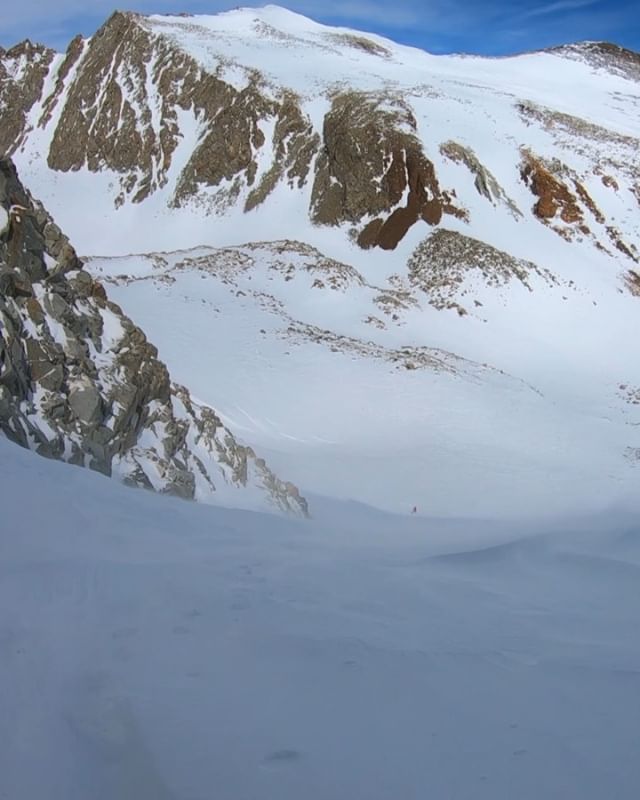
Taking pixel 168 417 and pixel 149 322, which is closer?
pixel 168 417

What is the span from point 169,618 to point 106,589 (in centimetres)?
49

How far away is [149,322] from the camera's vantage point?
17.7 m

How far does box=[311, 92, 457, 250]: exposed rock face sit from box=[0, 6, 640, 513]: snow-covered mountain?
0.30 ft

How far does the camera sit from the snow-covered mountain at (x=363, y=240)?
572 inches

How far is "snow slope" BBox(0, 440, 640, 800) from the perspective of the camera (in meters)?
2.58

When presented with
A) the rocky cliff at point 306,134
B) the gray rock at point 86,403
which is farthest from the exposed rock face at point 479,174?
the gray rock at point 86,403

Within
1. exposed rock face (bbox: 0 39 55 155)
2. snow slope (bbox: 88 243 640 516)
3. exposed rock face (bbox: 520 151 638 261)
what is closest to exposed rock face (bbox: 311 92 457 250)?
snow slope (bbox: 88 243 640 516)

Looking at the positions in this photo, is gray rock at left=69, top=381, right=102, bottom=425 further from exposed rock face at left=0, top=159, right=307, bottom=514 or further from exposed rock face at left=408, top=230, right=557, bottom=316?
exposed rock face at left=408, top=230, right=557, bottom=316

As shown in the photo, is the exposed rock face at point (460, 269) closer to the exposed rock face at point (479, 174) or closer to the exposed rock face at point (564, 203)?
the exposed rock face at point (479, 174)

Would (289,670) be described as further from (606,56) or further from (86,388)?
(606,56)

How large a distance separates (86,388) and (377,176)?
24.6m

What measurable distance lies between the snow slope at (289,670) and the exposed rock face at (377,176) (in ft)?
84.3

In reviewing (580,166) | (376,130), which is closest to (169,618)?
(376,130)

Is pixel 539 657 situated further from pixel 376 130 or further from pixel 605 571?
pixel 376 130
